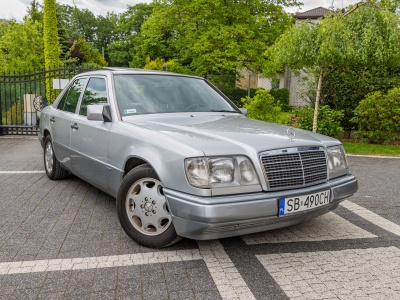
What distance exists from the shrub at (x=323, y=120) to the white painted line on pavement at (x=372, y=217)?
5.60 meters

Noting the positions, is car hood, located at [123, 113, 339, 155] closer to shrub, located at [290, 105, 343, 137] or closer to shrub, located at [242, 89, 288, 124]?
shrub, located at [242, 89, 288, 124]

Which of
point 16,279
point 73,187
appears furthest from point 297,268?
point 73,187

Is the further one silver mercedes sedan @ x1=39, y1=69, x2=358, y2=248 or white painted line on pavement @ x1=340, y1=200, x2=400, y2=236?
white painted line on pavement @ x1=340, y1=200, x2=400, y2=236

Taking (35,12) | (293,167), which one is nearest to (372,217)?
(293,167)

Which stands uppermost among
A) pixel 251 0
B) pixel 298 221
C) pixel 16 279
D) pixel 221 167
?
pixel 251 0

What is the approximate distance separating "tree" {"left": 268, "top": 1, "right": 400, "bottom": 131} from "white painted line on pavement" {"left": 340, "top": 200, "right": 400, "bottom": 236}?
5.15 meters

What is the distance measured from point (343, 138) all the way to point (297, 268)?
8932 mm

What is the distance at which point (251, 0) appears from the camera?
1892 cm

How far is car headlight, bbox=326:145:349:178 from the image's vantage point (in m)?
3.59

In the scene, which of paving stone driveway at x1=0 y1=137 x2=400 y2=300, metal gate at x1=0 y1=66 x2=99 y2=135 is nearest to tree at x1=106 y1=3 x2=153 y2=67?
metal gate at x1=0 y1=66 x2=99 y2=135

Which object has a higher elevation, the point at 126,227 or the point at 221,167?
the point at 221,167

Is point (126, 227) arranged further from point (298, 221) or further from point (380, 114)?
point (380, 114)

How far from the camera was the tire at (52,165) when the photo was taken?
5.76 metres

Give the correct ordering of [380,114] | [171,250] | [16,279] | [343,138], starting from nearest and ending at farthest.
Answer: [16,279] → [171,250] → [380,114] → [343,138]
